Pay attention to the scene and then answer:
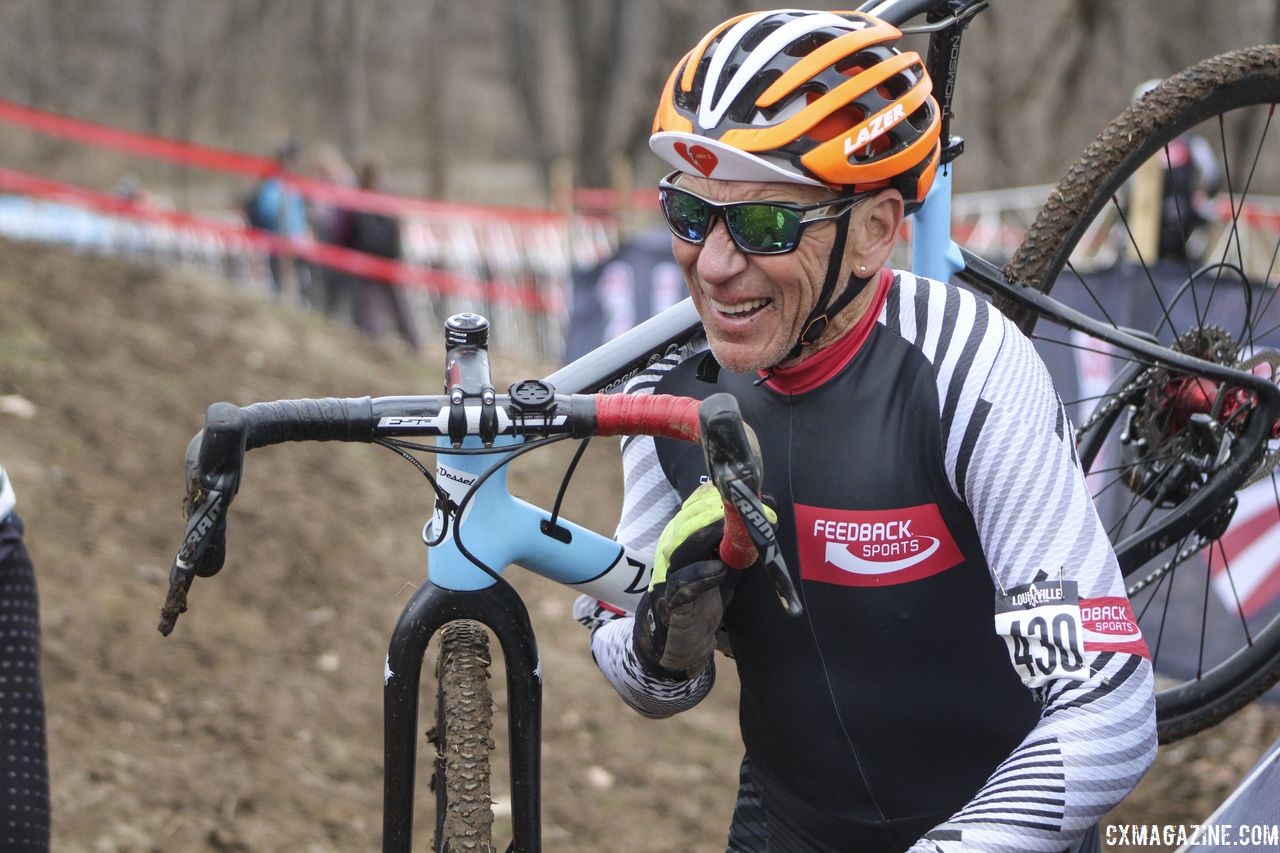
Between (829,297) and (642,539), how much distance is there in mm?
637

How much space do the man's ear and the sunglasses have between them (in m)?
0.07

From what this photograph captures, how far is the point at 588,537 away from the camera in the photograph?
8.27ft

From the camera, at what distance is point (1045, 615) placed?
6.71ft

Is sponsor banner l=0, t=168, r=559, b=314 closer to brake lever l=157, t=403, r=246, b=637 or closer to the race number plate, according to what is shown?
brake lever l=157, t=403, r=246, b=637

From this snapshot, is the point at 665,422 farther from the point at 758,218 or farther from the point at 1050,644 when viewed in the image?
the point at 1050,644

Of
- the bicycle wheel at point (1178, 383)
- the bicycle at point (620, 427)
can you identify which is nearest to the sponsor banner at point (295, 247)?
the bicycle wheel at point (1178, 383)

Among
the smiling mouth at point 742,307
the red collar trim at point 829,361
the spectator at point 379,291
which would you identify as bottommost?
the red collar trim at point 829,361

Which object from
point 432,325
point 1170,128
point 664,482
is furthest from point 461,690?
point 432,325

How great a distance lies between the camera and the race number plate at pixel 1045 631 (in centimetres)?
203

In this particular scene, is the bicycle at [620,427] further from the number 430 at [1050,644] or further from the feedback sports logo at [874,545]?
the number 430 at [1050,644]

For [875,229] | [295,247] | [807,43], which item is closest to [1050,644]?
[875,229]

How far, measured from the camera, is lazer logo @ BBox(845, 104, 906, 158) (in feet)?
7.45

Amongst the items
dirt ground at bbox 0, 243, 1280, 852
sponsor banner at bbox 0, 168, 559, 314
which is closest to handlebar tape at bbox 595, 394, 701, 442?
dirt ground at bbox 0, 243, 1280, 852

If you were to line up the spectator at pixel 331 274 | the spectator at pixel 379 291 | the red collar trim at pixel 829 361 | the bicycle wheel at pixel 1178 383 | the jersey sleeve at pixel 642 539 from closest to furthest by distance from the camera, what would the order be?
the red collar trim at pixel 829 361 → the jersey sleeve at pixel 642 539 → the bicycle wheel at pixel 1178 383 → the spectator at pixel 379 291 → the spectator at pixel 331 274
